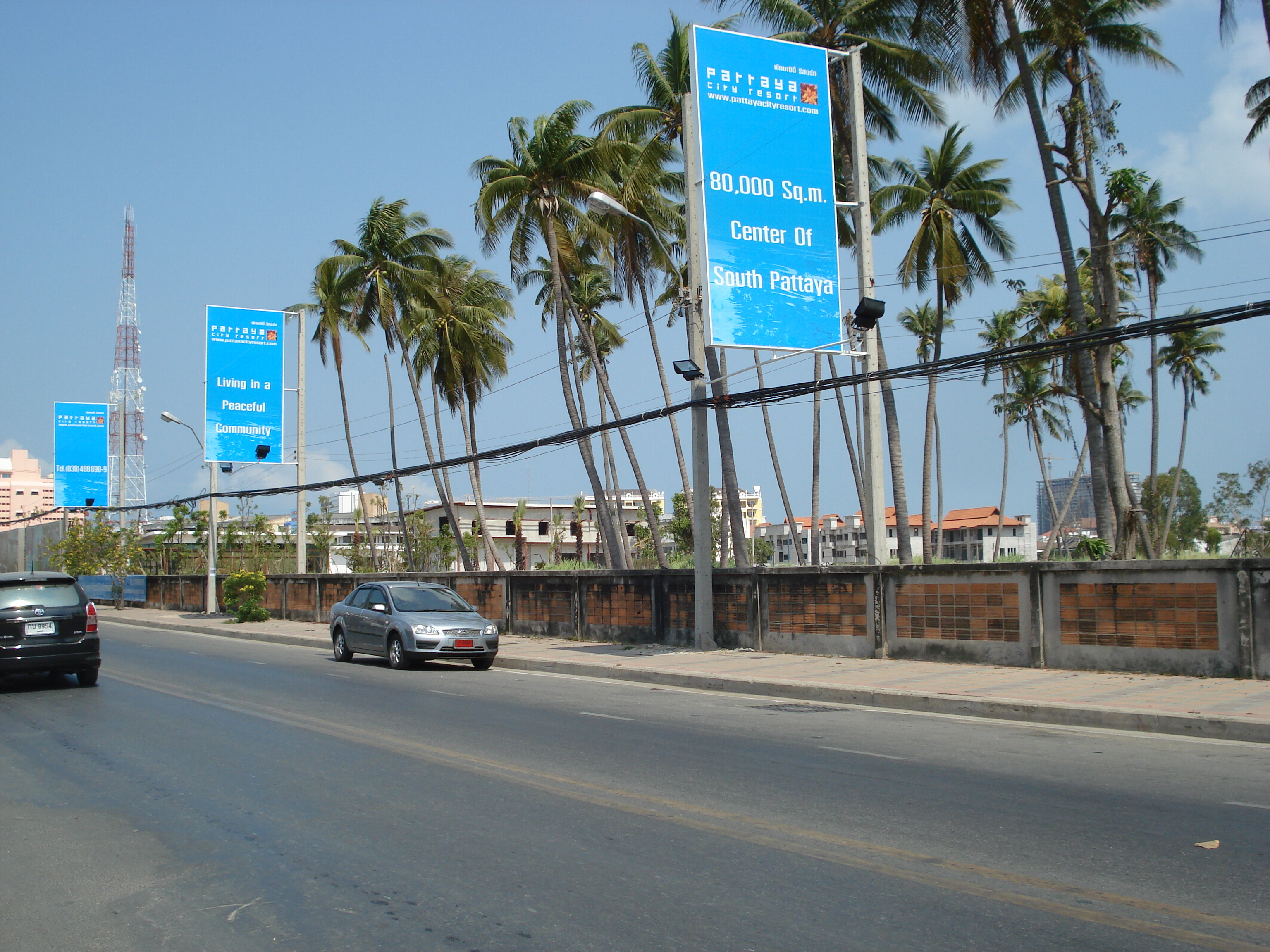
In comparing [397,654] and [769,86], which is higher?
[769,86]

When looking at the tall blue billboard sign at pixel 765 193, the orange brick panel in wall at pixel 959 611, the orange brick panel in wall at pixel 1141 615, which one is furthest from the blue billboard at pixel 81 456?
the orange brick panel in wall at pixel 1141 615

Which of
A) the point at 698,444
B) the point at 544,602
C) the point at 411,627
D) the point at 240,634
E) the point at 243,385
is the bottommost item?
the point at 240,634

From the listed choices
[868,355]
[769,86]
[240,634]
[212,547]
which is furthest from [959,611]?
[212,547]

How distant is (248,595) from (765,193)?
23.2 meters

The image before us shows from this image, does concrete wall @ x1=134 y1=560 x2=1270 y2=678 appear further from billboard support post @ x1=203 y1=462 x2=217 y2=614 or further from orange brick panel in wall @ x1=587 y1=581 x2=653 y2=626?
billboard support post @ x1=203 y1=462 x2=217 y2=614

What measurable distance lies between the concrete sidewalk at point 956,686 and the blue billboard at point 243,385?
1580 centimetres

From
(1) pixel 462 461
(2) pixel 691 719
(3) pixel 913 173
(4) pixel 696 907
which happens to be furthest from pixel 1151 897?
(3) pixel 913 173

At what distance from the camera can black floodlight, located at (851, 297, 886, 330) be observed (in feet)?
54.7

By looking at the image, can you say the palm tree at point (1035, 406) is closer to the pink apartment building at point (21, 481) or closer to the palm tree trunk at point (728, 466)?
the palm tree trunk at point (728, 466)

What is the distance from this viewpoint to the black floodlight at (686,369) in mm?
18422

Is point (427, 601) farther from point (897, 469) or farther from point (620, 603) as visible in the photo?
point (897, 469)

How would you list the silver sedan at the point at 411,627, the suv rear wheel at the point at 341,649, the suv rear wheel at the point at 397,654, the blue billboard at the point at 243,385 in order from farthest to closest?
1. the blue billboard at the point at 243,385
2. the suv rear wheel at the point at 341,649
3. the suv rear wheel at the point at 397,654
4. the silver sedan at the point at 411,627

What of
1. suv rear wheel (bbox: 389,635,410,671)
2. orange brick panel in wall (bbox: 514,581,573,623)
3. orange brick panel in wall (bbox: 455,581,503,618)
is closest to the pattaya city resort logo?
suv rear wheel (bbox: 389,635,410,671)

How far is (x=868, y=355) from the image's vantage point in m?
17.7
